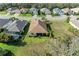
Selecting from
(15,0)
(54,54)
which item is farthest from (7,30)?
(54,54)

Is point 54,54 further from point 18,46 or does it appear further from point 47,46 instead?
point 18,46

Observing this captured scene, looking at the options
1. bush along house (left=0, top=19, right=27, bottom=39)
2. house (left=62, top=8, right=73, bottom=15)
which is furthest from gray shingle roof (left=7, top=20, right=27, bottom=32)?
house (left=62, top=8, right=73, bottom=15)

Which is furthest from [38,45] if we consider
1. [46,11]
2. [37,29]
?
[46,11]

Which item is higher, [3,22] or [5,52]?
[3,22]

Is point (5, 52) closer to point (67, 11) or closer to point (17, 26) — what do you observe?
point (17, 26)

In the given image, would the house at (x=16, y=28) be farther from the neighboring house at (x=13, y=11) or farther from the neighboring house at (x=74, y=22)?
the neighboring house at (x=74, y=22)
